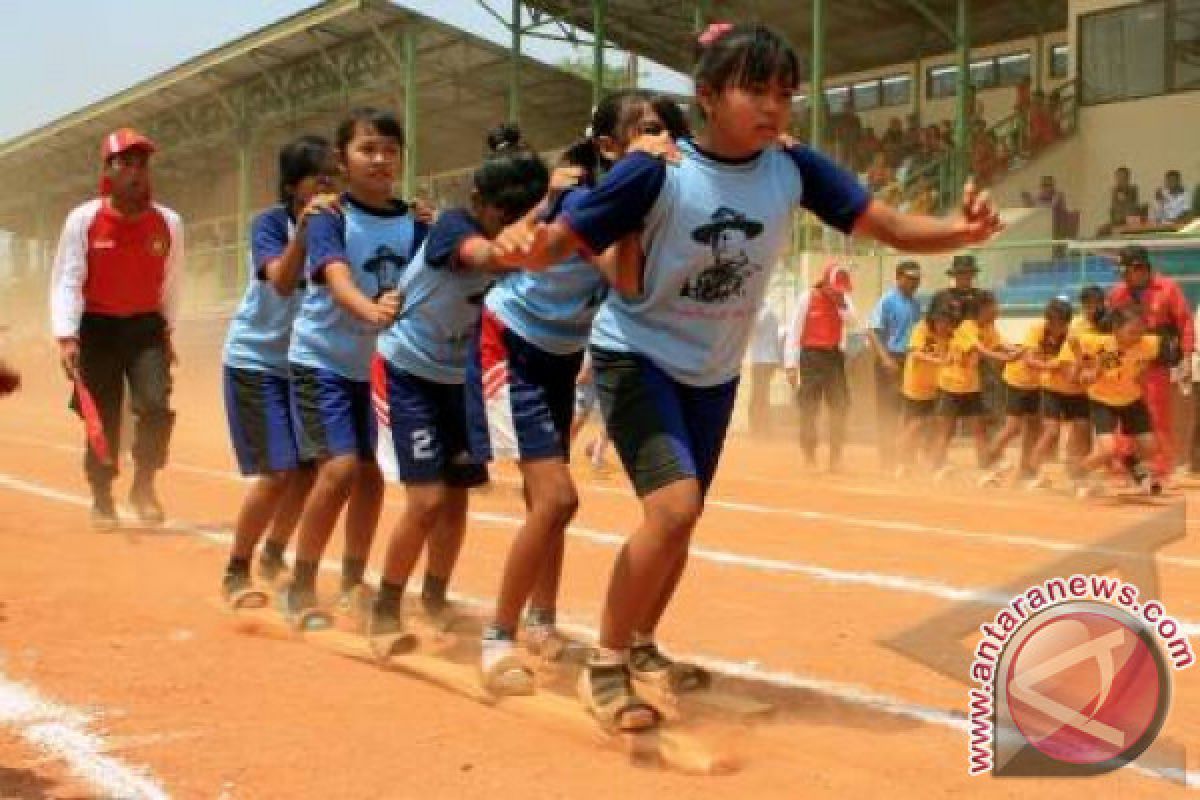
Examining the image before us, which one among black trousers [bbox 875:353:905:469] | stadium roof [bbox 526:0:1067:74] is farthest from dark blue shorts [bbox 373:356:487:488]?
stadium roof [bbox 526:0:1067:74]

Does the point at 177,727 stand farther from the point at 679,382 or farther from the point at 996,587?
the point at 996,587

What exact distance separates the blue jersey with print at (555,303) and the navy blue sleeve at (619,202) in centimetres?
77

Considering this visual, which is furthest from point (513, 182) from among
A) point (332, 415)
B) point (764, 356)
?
point (764, 356)

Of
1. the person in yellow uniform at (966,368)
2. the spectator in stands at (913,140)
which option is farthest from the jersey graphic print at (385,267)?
the spectator in stands at (913,140)

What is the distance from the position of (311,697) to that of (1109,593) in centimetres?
305

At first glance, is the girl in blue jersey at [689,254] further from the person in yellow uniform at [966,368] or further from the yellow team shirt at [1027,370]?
the person in yellow uniform at [966,368]

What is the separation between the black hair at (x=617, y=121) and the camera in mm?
5145

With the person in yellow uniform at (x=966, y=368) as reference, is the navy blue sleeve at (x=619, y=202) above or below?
above

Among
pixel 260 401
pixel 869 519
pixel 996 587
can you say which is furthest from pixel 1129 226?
pixel 260 401

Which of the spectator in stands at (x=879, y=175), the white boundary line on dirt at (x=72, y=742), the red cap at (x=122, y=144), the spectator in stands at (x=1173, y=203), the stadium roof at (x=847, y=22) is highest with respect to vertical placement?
the stadium roof at (x=847, y=22)

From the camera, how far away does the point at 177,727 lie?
4.41 meters

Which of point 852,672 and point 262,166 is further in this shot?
point 262,166

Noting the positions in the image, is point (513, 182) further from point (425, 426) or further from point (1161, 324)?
point (1161, 324)

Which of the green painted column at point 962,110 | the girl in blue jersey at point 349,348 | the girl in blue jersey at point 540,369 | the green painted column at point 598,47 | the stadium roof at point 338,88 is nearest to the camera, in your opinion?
the girl in blue jersey at point 540,369
